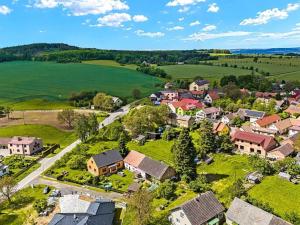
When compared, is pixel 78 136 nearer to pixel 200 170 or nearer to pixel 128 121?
pixel 128 121

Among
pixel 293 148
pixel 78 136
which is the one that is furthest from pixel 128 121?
pixel 293 148

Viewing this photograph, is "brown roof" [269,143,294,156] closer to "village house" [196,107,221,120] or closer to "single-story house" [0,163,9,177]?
"village house" [196,107,221,120]

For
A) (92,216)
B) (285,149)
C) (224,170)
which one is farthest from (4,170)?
(285,149)

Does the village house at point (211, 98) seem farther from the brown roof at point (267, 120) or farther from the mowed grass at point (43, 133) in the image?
the mowed grass at point (43, 133)

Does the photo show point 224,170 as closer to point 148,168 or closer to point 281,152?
point 281,152

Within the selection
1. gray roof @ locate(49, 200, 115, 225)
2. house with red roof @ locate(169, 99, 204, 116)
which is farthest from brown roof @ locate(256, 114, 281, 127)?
gray roof @ locate(49, 200, 115, 225)
